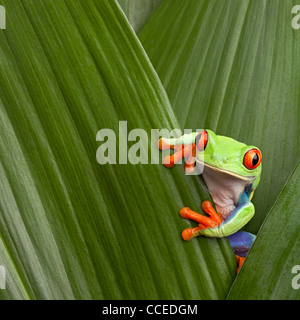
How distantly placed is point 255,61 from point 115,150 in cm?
46

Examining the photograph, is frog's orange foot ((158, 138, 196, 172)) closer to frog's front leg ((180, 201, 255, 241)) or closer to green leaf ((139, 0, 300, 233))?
frog's front leg ((180, 201, 255, 241))

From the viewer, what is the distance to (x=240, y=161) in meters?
0.79

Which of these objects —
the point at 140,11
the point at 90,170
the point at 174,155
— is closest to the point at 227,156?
the point at 174,155

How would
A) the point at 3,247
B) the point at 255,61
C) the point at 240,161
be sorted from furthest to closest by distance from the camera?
the point at 255,61
the point at 240,161
the point at 3,247

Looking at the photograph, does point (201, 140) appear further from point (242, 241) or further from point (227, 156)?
point (242, 241)

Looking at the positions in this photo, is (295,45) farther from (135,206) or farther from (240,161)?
(135,206)

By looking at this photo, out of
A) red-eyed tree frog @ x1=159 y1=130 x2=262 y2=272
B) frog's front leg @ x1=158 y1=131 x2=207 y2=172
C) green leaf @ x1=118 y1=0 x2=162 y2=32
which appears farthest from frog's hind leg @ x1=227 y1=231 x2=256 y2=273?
green leaf @ x1=118 y1=0 x2=162 y2=32

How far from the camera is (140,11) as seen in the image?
106cm

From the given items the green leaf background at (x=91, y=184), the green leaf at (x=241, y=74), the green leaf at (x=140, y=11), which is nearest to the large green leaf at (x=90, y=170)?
the green leaf background at (x=91, y=184)

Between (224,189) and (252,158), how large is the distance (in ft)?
0.40

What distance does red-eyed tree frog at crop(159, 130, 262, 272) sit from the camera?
2.17ft

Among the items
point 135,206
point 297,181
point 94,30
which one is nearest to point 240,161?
point 297,181

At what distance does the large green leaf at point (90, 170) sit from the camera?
0.62 meters

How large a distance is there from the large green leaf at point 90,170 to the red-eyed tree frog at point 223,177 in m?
0.03
